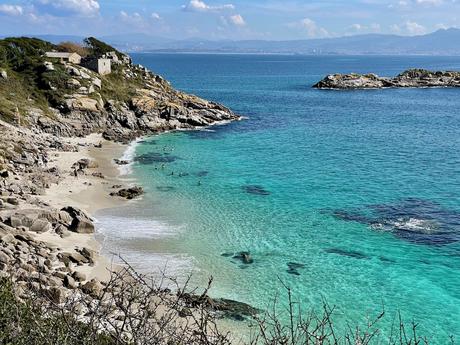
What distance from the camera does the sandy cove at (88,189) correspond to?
28906 mm

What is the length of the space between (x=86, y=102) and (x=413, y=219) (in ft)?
154

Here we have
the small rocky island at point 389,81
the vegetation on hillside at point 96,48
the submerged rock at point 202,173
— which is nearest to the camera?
the submerged rock at point 202,173

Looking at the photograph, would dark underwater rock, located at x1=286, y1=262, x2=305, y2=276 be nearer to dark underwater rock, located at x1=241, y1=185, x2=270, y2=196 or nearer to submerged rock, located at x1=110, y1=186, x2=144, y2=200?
dark underwater rock, located at x1=241, y1=185, x2=270, y2=196

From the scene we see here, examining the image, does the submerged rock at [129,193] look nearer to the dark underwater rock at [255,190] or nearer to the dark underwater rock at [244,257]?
the dark underwater rock at [255,190]

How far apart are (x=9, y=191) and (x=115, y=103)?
3625 centimetres

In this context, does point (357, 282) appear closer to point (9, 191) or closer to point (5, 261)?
point (5, 261)

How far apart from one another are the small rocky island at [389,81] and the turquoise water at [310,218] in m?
75.0

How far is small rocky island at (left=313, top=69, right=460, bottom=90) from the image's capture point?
14362 cm

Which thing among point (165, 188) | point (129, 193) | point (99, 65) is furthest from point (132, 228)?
point (99, 65)

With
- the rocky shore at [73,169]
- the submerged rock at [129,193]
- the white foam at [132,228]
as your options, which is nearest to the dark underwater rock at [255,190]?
the submerged rock at [129,193]

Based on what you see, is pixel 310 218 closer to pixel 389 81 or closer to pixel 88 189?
pixel 88 189

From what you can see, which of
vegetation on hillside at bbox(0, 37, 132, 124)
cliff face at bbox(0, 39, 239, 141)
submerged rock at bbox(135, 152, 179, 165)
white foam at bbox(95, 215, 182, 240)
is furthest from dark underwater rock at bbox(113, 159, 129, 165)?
white foam at bbox(95, 215, 182, 240)

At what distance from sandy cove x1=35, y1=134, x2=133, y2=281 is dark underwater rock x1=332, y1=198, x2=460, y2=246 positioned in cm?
1720

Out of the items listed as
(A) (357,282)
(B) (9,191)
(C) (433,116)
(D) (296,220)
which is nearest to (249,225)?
(D) (296,220)
